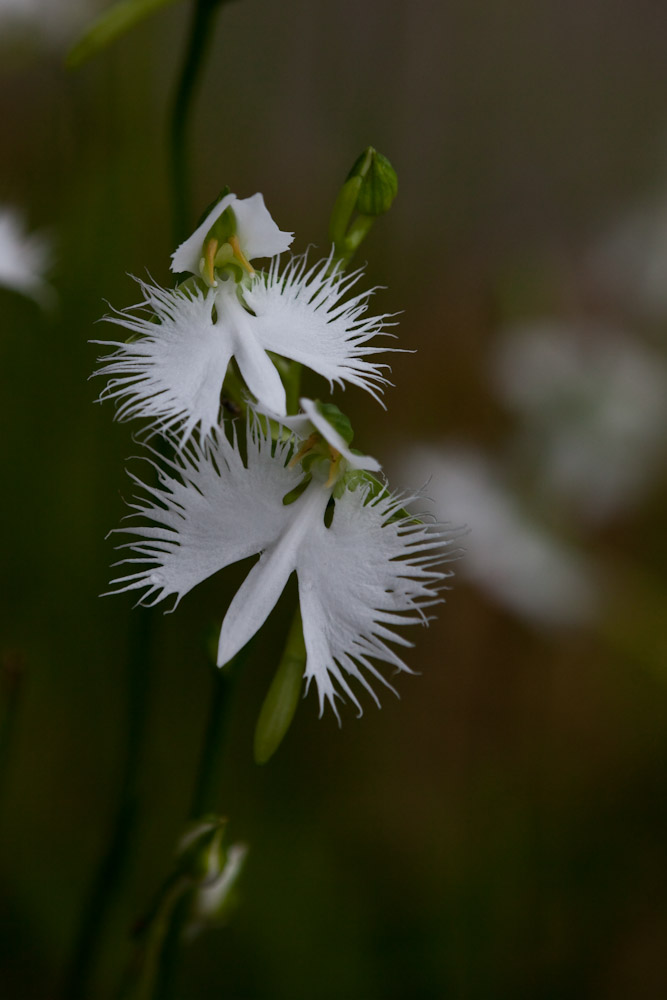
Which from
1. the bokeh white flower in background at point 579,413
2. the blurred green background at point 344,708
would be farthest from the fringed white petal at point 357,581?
the bokeh white flower in background at point 579,413

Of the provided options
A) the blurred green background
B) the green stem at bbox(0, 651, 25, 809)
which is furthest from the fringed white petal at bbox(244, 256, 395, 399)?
the blurred green background

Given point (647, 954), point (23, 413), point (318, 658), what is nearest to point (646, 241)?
point (23, 413)

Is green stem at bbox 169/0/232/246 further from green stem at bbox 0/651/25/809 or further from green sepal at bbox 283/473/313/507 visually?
green stem at bbox 0/651/25/809

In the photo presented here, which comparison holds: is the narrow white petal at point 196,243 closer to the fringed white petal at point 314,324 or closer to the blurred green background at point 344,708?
the fringed white petal at point 314,324

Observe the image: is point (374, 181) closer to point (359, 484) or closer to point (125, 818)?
point (359, 484)

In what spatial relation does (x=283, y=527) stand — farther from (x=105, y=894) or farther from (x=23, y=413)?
(x=23, y=413)

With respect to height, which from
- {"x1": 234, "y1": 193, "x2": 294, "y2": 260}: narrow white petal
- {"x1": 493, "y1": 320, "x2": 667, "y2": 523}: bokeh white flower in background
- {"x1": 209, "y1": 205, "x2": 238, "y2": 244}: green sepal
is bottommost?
{"x1": 209, "y1": 205, "x2": 238, "y2": 244}: green sepal

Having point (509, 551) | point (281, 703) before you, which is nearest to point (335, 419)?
point (281, 703)

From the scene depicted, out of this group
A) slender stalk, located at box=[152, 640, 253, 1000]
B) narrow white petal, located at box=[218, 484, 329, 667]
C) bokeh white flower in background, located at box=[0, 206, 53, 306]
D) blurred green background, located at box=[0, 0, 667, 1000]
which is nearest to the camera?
narrow white petal, located at box=[218, 484, 329, 667]

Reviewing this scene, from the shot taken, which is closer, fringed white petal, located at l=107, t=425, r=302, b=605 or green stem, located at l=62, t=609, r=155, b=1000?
fringed white petal, located at l=107, t=425, r=302, b=605
